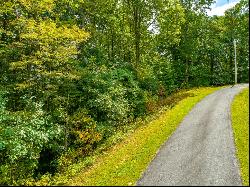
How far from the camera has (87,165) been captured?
22.9 meters

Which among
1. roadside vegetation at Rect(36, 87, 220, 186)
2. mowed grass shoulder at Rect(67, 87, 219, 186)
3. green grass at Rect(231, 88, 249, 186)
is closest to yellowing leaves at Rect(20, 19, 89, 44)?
roadside vegetation at Rect(36, 87, 220, 186)

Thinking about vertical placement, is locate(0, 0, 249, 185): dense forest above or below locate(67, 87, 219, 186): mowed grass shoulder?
above

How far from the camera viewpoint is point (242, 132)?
84.5ft

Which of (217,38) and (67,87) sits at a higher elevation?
(217,38)

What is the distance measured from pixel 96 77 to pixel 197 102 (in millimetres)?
13068

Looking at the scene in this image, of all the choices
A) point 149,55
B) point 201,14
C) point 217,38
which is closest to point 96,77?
point 149,55

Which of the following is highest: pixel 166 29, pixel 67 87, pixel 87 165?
pixel 166 29

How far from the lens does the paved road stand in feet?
58.0

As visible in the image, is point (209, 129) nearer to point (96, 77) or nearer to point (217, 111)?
point (217, 111)

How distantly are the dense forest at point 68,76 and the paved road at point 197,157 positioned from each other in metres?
6.90

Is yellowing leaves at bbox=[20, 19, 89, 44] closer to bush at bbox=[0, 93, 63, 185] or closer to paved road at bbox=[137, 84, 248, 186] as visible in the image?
bush at bbox=[0, 93, 63, 185]

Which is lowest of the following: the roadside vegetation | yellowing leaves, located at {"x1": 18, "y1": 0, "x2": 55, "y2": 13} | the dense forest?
the roadside vegetation

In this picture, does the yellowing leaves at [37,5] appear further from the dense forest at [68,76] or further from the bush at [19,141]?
the bush at [19,141]

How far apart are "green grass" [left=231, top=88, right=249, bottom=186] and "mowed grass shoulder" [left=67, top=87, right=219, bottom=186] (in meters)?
4.59
